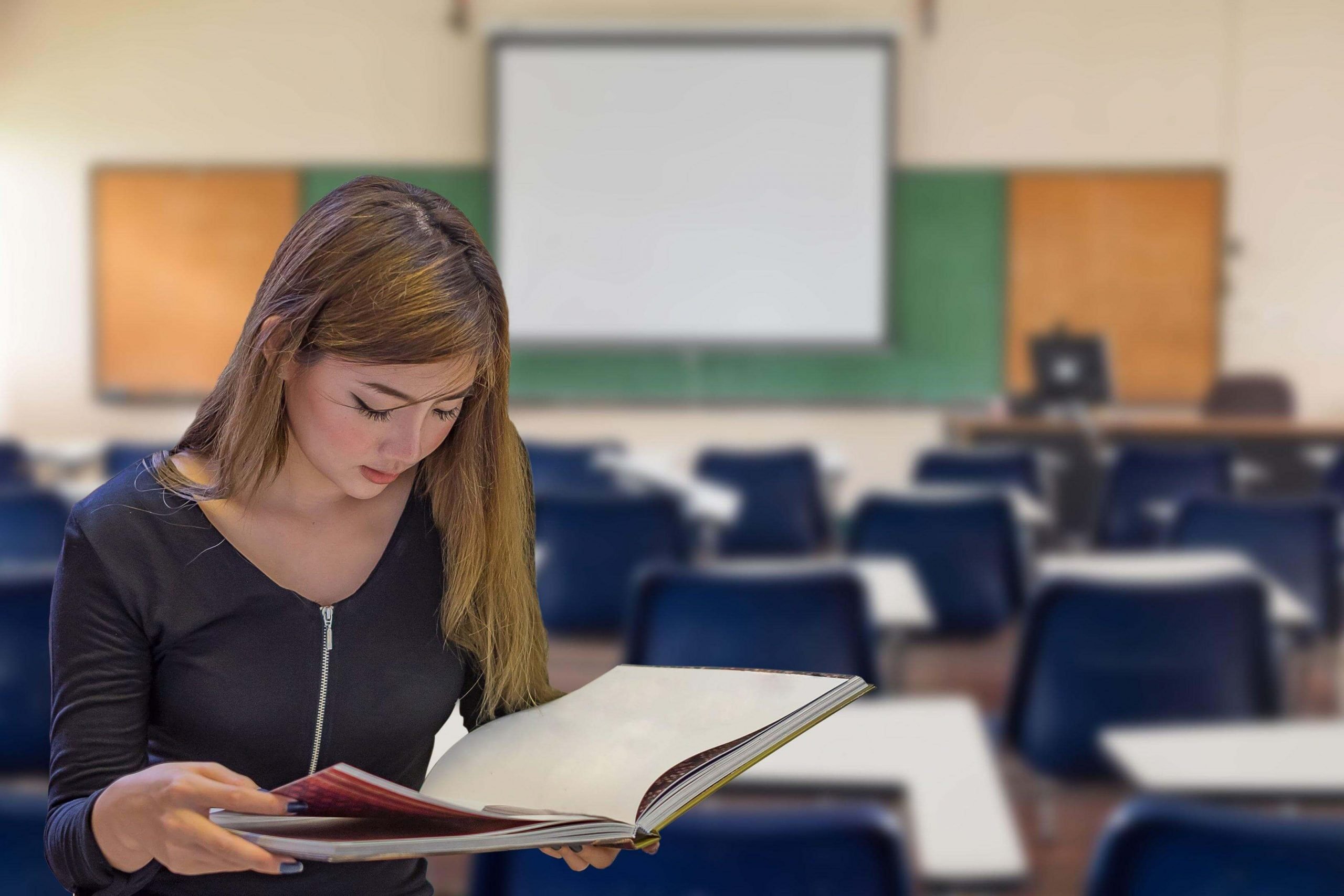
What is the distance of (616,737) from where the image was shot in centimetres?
82

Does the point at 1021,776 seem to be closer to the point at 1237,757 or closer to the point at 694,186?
the point at 1237,757

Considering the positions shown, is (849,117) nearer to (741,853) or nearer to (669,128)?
(669,128)

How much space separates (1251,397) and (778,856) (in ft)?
21.8

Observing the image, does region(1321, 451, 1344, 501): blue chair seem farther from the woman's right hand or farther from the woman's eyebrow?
the woman's right hand

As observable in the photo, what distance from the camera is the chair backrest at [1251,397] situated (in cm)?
703

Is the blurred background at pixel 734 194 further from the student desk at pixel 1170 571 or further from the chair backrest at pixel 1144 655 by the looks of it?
the chair backrest at pixel 1144 655

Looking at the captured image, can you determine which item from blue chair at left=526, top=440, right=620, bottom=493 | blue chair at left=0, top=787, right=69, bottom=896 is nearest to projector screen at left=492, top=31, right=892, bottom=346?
blue chair at left=526, top=440, right=620, bottom=493

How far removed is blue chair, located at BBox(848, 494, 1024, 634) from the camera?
347 centimetres

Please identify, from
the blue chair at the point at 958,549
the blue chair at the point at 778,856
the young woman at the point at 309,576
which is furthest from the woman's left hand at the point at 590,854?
the blue chair at the point at 958,549

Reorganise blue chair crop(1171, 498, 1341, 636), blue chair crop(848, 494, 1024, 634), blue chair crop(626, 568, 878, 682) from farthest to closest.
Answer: blue chair crop(848, 494, 1024, 634) < blue chair crop(1171, 498, 1341, 636) < blue chair crop(626, 568, 878, 682)

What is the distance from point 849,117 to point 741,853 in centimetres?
679

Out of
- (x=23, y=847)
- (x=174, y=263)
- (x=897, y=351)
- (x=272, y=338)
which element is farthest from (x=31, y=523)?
(x=897, y=351)

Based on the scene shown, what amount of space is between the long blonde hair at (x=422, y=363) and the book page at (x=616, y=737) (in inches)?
2.6

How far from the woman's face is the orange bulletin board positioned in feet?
24.2
